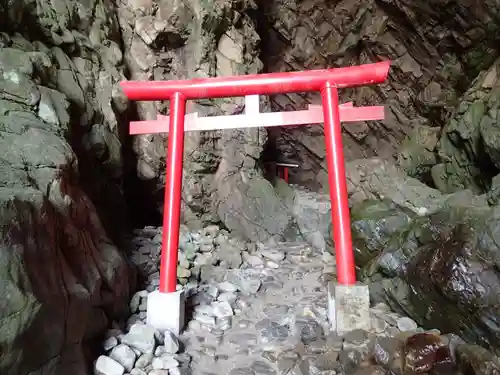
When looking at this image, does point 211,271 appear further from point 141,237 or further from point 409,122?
point 409,122

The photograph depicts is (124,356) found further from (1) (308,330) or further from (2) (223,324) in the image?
(1) (308,330)

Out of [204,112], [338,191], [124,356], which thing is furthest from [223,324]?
[204,112]

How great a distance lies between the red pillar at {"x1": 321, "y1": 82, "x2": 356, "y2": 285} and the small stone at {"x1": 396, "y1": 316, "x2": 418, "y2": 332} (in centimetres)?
86

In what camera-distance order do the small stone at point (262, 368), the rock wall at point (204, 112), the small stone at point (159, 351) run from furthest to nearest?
1. the rock wall at point (204, 112)
2. the small stone at point (159, 351)
3. the small stone at point (262, 368)

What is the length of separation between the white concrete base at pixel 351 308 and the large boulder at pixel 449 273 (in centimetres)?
91

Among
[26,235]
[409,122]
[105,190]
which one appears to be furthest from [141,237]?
[409,122]

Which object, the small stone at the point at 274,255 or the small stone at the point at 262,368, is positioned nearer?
the small stone at the point at 262,368

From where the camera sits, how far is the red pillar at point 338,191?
3.91m

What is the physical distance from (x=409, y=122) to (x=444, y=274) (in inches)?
349

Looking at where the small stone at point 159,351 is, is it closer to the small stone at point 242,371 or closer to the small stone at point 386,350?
the small stone at point 242,371

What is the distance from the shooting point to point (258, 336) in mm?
4176

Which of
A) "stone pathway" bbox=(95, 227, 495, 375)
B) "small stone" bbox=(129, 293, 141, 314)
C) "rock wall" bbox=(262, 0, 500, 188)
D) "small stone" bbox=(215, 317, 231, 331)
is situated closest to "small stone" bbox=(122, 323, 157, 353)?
"stone pathway" bbox=(95, 227, 495, 375)

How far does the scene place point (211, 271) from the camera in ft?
20.3

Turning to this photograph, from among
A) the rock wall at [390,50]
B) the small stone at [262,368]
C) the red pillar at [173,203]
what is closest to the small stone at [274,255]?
the red pillar at [173,203]
